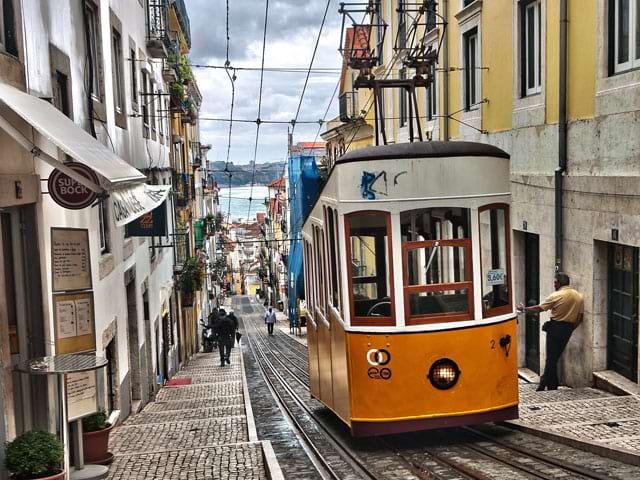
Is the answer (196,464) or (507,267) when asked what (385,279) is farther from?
(196,464)

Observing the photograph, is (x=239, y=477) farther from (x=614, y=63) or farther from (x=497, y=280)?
(x=614, y=63)

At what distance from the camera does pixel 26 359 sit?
6.57 meters

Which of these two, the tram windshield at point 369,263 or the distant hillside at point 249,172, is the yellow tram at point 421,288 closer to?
the tram windshield at point 369,263

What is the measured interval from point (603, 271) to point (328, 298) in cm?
402

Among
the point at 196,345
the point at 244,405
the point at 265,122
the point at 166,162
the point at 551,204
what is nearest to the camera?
the point at 551,204

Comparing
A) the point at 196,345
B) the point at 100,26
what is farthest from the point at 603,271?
the point at 196,345

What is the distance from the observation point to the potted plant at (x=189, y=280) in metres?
24.2

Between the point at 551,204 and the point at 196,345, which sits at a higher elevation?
the point at 551,204

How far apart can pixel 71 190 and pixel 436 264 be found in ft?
11.1

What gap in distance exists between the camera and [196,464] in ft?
23.7

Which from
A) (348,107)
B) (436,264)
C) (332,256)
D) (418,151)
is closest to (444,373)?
(436,264)

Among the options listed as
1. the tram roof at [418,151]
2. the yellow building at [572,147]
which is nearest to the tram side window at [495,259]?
the tram roof at [418,151]

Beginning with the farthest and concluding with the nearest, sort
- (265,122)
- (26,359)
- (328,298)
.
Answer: (265,122) → (328,298) → (26,359)

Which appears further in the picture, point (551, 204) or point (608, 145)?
point (551, 204)
